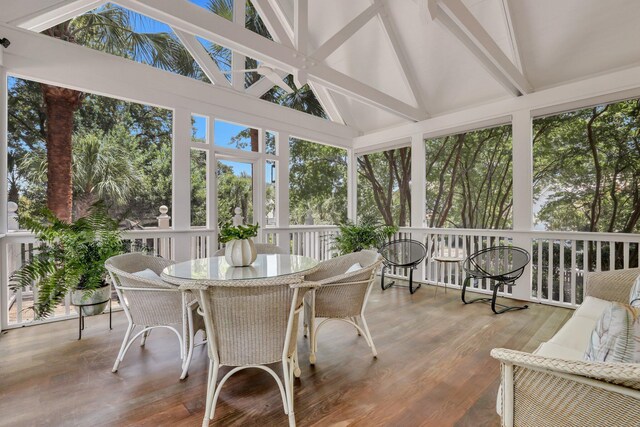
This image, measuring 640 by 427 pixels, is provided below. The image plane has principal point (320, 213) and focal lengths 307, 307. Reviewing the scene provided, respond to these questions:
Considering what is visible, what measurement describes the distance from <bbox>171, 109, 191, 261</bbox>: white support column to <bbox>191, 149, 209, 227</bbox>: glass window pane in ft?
0.55

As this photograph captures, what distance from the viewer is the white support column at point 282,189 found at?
5.23m

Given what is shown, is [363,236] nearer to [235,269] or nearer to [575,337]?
[235,269]

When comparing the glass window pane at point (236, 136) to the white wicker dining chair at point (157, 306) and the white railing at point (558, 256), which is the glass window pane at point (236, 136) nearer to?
the white wicker dining chair at point (157, 306)

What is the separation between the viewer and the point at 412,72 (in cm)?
499

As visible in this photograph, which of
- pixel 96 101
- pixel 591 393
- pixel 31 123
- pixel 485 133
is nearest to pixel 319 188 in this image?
pixel 485 133

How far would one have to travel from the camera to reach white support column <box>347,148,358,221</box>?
6328 mm

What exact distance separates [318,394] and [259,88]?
4406mm

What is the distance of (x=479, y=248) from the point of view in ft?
14.8

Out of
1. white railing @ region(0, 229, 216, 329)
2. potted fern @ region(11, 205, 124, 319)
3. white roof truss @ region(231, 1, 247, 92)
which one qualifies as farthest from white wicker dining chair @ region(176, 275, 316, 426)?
white roof truss @ region(231, 1, 247, 92)

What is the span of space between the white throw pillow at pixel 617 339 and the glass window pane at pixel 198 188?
13.9 feet

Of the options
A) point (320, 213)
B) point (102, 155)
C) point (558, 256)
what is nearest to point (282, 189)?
point (320, 213)

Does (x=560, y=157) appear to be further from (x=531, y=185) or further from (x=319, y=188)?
(x=319, y=188)

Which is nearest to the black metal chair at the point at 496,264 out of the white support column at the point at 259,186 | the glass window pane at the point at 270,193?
the glass window pane at the point at 270,193

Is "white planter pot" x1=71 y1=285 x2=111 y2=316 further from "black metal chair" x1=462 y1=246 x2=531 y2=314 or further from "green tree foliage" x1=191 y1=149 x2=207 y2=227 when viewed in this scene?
"black metal chair" x1=462 y1=246 x2=531 y2=314
